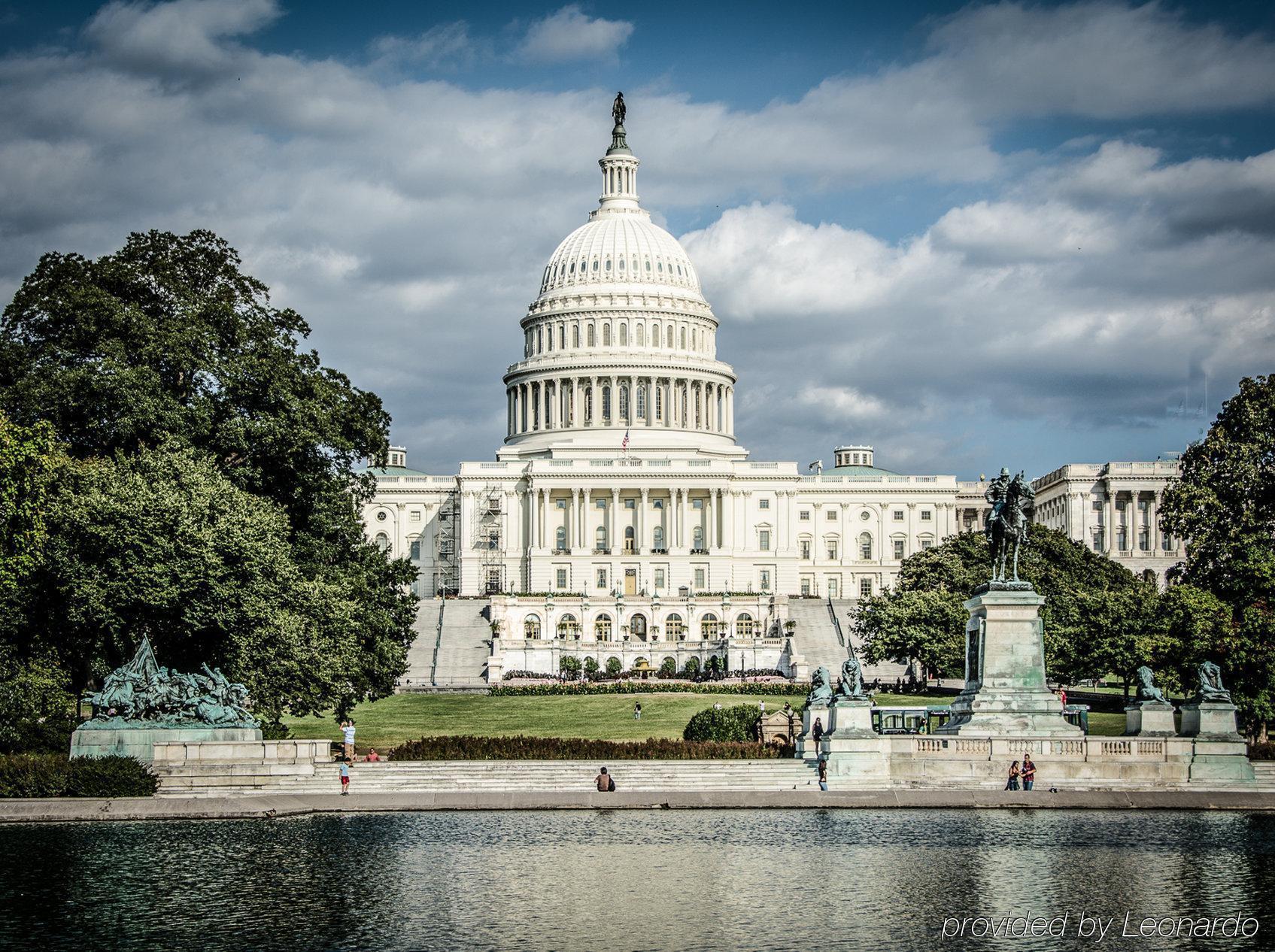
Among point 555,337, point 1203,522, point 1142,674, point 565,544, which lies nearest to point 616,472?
point 565,544

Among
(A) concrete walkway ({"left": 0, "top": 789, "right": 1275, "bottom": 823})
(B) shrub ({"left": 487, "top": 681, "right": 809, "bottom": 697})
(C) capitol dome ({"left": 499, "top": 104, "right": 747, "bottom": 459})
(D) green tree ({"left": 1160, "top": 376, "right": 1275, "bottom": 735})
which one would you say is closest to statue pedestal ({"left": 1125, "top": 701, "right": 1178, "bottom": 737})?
(A) concrete walkway ({"left": 0, "top": 789, "right": 1275, "bottom": 823})

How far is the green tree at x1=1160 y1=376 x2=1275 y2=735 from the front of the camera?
60219 millimetres

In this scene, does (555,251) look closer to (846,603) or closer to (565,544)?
(565,544)

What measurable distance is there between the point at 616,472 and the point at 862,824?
365 feet

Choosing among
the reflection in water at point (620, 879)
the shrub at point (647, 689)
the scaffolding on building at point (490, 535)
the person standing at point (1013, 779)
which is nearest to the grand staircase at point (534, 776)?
the reflection in water at point (620, 879)

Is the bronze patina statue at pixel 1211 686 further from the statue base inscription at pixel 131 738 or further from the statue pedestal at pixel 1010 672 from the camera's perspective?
the statue base inscription at pixel 131 738

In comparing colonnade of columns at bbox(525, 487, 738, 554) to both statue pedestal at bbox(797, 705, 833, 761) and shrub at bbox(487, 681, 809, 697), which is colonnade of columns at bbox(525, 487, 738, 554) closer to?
shrub at bbox(487, 681, 809, 697)

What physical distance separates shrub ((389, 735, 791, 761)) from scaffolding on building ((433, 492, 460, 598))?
111060 mm

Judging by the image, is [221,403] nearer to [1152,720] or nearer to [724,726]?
[724,726]

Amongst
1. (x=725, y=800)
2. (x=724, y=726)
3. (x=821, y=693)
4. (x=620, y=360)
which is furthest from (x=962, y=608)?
(x=620, y=360)

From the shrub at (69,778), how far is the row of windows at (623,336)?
125 metres

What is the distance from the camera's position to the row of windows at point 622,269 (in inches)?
6570

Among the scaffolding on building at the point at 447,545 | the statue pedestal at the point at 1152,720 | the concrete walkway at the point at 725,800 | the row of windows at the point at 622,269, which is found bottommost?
the concrete walkway at the point at 725,800

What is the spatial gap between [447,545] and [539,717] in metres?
89.5
